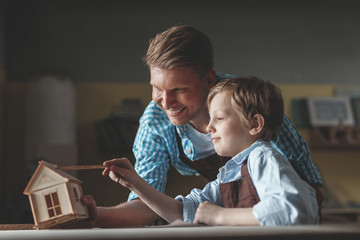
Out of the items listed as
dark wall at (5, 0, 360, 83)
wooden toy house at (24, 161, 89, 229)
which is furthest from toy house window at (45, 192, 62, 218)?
dark wall at (5, 0, 360, 83)

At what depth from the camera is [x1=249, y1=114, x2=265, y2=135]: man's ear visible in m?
1.09

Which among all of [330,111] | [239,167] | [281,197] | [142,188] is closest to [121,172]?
[142,188]

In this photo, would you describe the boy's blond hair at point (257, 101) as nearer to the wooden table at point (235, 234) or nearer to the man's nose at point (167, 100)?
the man's nose at point (167, 100)

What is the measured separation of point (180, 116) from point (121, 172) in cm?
37

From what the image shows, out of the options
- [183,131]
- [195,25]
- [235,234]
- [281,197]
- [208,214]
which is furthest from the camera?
[195,25]

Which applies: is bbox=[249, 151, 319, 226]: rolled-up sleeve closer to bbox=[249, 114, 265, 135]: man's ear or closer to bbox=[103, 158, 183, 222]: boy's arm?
bbox=[249, 114, 265, 135]: man's ear

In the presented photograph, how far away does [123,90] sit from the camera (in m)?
4.21

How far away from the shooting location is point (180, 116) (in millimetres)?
1385

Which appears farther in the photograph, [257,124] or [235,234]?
[257,124]

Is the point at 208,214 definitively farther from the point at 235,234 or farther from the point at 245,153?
the point at 235,234

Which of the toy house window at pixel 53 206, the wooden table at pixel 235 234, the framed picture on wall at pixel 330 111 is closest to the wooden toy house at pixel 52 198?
the toy house window at pixel 53 206

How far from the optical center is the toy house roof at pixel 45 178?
3.19 feet

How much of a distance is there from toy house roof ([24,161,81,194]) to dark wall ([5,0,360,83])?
330cm

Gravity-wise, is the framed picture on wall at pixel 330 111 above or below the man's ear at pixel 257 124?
below
